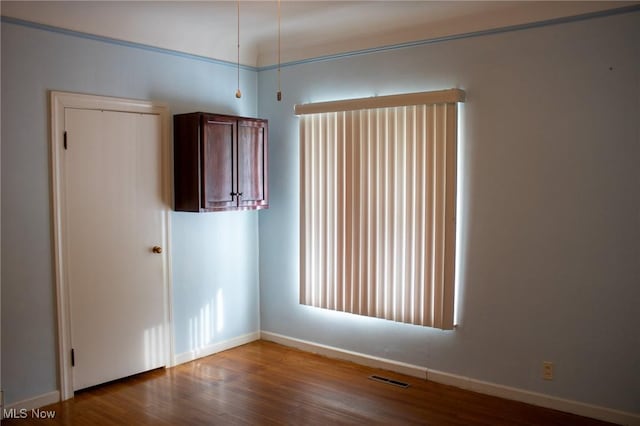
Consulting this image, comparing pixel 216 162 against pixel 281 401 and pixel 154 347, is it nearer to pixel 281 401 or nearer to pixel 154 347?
pixel 154 347

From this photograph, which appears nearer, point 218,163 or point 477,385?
point 477,385

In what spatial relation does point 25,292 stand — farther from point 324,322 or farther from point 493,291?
point 493,291

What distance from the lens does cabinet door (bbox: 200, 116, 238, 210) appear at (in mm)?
4375

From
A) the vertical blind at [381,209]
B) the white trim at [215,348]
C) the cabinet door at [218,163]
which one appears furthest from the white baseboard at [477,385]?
the cabinet door at [218,163]

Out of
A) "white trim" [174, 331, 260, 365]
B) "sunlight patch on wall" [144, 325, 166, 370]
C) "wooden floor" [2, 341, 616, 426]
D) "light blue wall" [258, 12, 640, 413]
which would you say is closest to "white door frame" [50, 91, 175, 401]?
"wooden floor" [2, 341, 616, 426]

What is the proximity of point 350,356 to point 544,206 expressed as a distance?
202 centimetres

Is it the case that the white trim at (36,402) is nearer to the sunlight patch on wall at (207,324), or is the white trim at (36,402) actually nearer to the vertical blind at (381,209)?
the sunlight patch on wall at (207,324)

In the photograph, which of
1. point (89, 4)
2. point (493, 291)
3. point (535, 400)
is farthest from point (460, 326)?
point (89, 4)

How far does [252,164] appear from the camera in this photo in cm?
477

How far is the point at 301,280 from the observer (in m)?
4.93

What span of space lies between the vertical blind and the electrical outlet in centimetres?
68

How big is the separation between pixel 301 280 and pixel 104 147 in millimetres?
1950

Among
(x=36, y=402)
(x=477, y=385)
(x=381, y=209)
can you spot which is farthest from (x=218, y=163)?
(x=477, y=385)

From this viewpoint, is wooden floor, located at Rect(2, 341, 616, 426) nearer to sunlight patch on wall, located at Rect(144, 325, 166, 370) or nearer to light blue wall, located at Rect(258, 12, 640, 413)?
sunlight patch on wall, located at Rect(144, 325, 166, 370)
